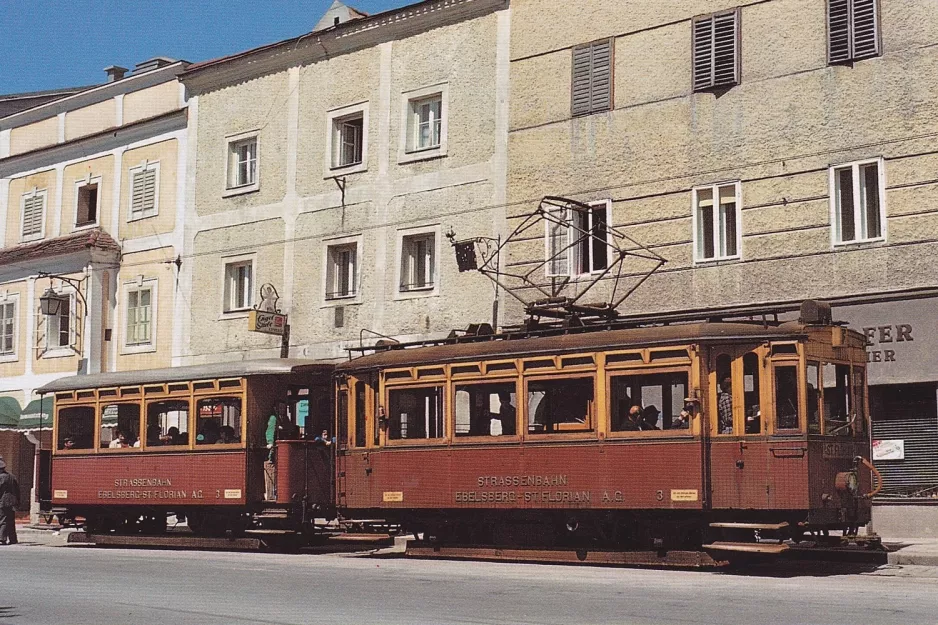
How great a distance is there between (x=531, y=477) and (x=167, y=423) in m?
7.34

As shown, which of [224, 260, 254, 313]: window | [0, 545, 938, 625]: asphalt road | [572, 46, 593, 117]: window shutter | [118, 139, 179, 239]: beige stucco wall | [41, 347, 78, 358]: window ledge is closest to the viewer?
[0, 545, 938, 625]: asphalt road

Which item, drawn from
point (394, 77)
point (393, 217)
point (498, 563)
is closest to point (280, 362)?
point (498, 563)

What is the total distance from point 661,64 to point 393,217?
6601mm

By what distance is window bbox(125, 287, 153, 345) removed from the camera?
3222 cm

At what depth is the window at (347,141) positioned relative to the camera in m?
28.5

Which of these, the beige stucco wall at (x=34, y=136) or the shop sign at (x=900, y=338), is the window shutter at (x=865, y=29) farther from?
the beige stucco wall at (x=34, y=136)

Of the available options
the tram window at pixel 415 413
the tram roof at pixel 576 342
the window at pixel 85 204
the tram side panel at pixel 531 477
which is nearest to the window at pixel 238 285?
the window at pixel 85 204

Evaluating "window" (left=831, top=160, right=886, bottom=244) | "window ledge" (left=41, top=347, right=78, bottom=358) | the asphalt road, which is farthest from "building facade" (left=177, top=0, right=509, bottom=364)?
the asphalt road

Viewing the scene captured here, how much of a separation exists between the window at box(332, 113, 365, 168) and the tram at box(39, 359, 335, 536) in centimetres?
764

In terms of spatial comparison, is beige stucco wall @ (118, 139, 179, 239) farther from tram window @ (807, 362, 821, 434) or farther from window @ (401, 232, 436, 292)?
A: tram window @ (807, 362, 821, 434)

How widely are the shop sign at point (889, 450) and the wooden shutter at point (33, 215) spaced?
2295 centimetres

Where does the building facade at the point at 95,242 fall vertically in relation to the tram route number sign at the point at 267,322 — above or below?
above

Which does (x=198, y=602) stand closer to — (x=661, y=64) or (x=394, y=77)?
(x=661, y=64)

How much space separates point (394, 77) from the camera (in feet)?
90.5
